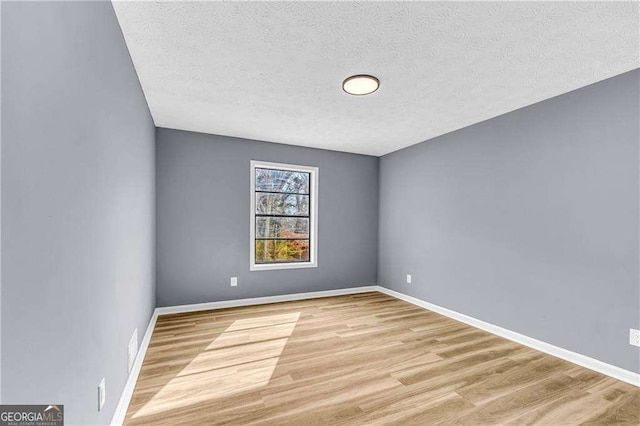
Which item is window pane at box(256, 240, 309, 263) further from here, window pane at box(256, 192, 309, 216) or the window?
window pane at box(256, 192, 309, 216)

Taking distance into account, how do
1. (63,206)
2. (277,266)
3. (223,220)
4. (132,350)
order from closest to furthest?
(63,206) → (132,350) → (223,220) → (277,266)

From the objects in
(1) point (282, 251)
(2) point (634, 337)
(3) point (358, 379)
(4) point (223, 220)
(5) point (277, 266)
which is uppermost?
(4) point (223, 220)

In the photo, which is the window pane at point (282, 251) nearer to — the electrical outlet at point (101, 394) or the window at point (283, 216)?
the window at point (283, 216)

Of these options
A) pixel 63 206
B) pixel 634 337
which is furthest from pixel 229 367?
pixel 634 337

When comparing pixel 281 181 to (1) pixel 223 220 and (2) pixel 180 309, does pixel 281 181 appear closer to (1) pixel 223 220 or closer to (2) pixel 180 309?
(1) pixel 223 220

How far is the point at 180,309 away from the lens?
3.93m

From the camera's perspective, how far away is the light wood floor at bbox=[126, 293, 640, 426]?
1.89 m

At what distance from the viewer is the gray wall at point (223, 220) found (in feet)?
12.8

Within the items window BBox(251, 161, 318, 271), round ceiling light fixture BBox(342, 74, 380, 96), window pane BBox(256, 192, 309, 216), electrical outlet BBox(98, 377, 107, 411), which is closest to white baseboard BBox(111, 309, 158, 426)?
electrical outlet BBox(98, 377, 107, 411)

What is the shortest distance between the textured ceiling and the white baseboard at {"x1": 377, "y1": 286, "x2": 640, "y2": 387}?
238 cm

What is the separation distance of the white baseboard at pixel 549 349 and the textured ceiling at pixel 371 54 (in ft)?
7.82

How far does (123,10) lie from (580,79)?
3451 millimetres

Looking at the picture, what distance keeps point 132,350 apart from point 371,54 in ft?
9.28

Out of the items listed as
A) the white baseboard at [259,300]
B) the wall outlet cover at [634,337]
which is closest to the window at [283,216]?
the white baseboard at [259,300]
